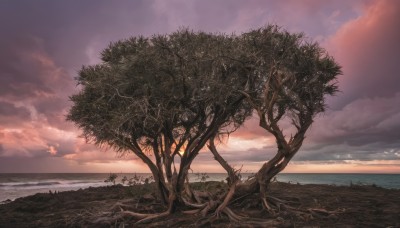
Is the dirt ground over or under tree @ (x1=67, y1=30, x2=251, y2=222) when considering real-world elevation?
under

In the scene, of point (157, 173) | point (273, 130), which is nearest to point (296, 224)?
point (273, 130)

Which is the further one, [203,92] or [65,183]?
[65,183]

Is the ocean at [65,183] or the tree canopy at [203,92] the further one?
the ocean at [65,183]

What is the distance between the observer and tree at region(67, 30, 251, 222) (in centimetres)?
1409

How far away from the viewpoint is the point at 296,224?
1275 cm

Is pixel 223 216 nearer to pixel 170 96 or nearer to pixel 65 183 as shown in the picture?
pixel 170 96

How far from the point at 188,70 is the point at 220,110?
202 centimetres

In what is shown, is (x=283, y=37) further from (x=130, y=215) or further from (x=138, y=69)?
(x=130, y=215)

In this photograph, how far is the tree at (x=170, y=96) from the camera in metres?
14.1

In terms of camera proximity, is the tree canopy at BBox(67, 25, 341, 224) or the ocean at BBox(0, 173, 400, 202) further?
the ocean at BBox(0, 173, 400, 202)

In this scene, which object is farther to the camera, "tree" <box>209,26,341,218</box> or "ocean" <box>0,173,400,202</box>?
"ocean" <box>0,173,400,202</box>

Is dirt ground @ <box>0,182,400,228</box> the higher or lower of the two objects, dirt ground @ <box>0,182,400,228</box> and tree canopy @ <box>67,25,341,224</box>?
the lower

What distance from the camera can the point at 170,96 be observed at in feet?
48.6

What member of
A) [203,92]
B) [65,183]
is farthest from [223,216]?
[65,183]
